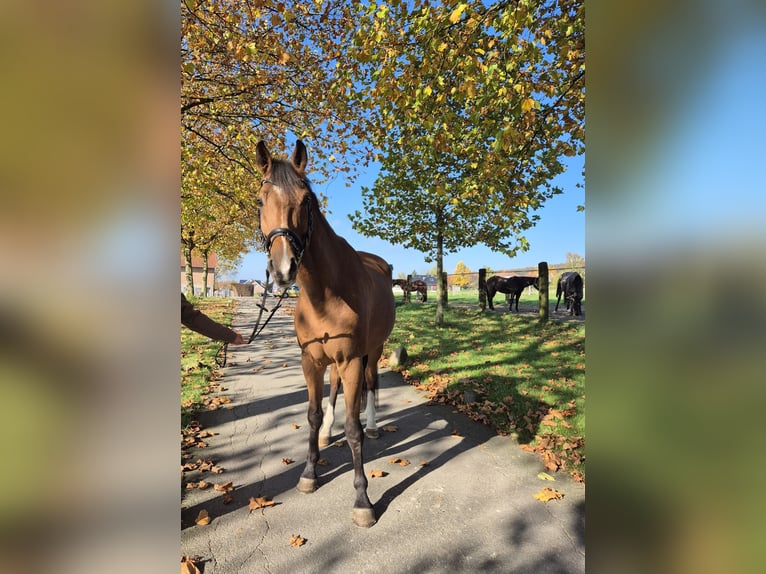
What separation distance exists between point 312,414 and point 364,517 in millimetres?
1021

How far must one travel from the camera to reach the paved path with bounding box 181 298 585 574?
2.44 metres

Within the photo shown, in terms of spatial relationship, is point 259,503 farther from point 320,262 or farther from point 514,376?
point 514,376

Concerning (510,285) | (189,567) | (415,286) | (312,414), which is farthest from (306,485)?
(415,286)

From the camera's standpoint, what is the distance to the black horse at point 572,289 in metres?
12.3

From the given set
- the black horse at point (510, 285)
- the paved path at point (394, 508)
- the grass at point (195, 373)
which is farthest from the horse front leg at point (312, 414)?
the black horse at point (510, 285)

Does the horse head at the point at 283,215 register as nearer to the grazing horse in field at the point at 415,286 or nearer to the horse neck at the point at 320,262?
the horse neck at the point at 320,262

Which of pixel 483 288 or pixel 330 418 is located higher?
pixel 483 288

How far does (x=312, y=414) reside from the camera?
3.46 metres

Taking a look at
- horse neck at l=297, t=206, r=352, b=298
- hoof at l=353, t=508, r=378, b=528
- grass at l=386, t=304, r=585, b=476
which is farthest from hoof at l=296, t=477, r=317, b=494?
grass at l=386, t=304, r=585, b=476
